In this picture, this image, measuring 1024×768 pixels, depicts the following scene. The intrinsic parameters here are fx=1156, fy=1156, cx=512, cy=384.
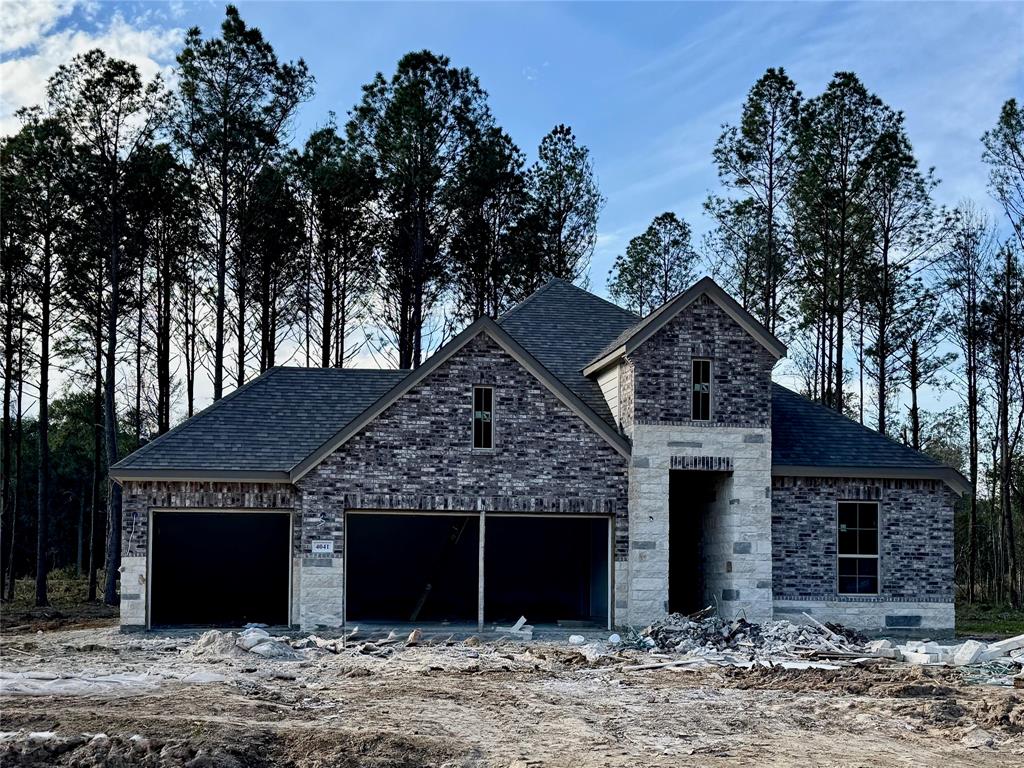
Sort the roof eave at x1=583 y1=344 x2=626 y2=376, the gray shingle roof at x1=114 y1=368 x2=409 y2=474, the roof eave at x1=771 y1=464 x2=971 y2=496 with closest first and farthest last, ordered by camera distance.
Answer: the gray shingle roof at x1=114 y1=368 x2=409 y2=474, the roof eave at x1=583 y1=344 x2=626 y2=376, the roof eave at x1=771 y1=464 x2=971 y2=496

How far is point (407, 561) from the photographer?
3023 centimetres

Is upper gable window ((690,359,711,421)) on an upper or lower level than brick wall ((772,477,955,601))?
upper

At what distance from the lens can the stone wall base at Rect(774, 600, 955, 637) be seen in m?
23.9

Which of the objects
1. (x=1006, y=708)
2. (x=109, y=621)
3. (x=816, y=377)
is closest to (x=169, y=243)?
(x=109, y=621)

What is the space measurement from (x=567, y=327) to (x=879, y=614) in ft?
32.3

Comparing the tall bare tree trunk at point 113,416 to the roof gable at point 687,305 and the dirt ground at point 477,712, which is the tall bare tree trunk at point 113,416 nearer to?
the dirt ground at point 477,712

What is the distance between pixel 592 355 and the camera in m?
27.5

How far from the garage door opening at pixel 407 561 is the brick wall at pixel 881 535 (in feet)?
28.0

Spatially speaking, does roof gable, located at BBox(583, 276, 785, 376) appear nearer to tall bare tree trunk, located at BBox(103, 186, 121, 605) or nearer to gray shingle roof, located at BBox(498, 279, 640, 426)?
gray shingle roof, located at BBox(498, 279, 640, 426)

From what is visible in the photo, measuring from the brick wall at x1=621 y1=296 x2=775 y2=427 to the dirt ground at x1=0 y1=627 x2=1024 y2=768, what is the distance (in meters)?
6.17

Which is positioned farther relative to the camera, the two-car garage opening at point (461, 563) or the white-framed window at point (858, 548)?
the two-car garage opening at point (461, 563)

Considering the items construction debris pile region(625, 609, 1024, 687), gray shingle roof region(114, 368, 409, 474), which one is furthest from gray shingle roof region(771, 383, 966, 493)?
gray shingle roof region(114, 368, 409, 474)

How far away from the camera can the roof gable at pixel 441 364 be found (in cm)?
2255

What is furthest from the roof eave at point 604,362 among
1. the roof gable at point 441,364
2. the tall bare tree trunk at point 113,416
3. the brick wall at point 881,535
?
the tall bare tree trunk at point 113,416
